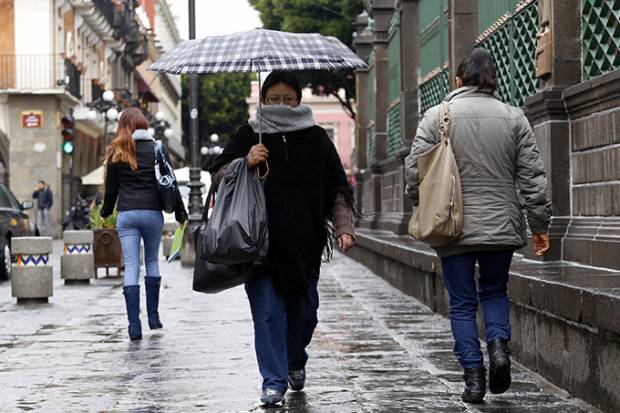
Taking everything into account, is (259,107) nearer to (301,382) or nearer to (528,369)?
(301,382)

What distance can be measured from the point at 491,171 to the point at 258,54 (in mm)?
1483

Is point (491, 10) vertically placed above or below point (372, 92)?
below

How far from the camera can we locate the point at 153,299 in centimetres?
1135

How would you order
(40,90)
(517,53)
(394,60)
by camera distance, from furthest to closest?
1. (40,90)
2. (394,60)
3. (517,53)

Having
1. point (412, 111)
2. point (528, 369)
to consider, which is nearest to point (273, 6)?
point (412, 111)

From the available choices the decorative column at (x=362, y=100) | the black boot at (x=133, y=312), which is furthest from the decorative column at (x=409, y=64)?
the black boot at (x=133, y=312)

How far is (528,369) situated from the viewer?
8.30 meters

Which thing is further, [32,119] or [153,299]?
[32,119]

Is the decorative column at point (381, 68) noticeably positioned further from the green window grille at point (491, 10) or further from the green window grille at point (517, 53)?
the green window grille at point (517, 53)

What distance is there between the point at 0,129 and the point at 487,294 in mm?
37656

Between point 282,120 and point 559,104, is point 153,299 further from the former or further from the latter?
point 282,120

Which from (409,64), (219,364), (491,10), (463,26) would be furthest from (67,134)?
(219,364)

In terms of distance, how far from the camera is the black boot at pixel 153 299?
11.2m

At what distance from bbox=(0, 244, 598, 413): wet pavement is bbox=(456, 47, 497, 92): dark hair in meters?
1.61
